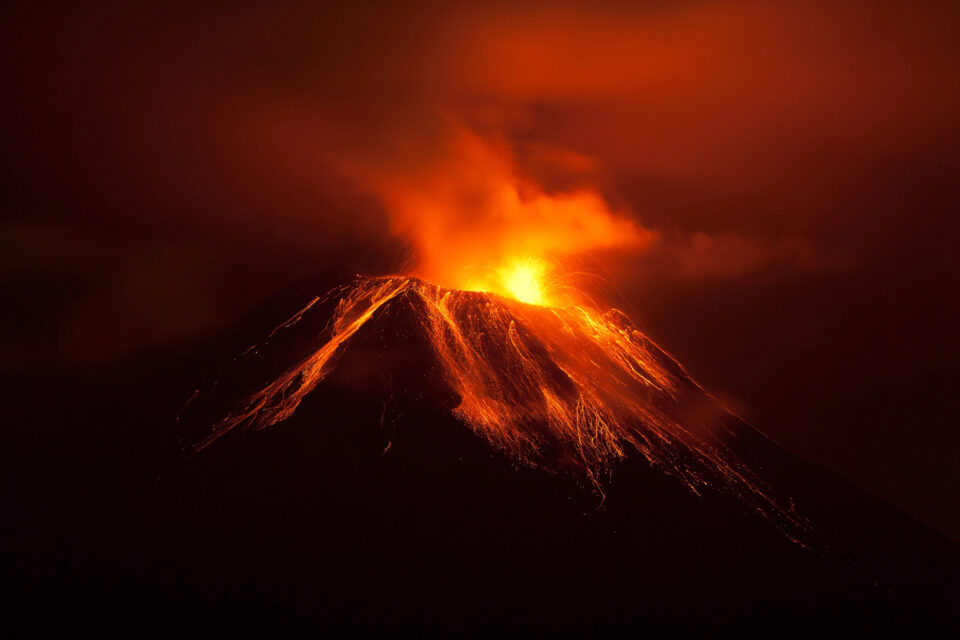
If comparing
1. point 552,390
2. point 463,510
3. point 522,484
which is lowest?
point 463,510

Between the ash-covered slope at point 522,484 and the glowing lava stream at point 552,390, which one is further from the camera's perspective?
the glowing lava stream at point 552,390

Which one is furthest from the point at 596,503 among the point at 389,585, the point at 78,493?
the point at 78,493

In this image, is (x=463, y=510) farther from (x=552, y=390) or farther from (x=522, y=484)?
(x=552, y=390)

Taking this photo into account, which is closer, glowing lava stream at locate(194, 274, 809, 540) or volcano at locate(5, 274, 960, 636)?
volcano at locate(5, 274, 960, 636)

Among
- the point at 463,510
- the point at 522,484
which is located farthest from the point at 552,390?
the point at 463,510

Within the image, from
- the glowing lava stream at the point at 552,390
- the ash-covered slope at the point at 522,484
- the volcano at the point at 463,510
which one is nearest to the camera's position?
the volcano at the point at 463,510
